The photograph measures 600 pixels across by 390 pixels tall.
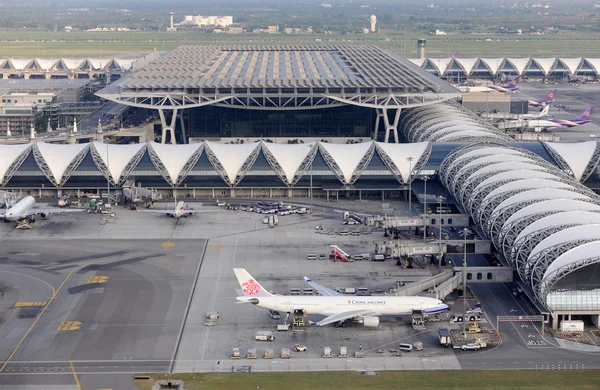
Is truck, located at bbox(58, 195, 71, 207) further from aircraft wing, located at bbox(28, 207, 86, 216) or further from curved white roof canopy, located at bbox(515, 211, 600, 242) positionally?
curved white roof canopy, located at bbox(515, 211, 600, 242)

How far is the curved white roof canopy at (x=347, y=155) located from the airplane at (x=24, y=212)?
A: 111ft

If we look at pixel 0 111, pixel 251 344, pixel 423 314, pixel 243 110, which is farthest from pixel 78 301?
pixel 0 111

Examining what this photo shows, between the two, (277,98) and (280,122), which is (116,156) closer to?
(277,98)

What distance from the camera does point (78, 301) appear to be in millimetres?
91188

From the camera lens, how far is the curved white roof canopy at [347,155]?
5182 inches

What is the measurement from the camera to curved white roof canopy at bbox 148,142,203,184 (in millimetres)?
131375

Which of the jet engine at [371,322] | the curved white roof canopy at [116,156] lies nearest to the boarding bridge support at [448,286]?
the jet engine at [371,322]

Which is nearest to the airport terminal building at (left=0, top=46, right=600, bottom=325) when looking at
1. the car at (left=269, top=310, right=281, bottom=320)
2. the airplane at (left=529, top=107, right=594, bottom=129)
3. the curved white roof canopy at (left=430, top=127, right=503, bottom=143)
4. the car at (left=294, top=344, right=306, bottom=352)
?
the curved white roof canopy at (left=430, top=127, right=503, bottom=143)

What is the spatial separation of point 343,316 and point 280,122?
8663cm

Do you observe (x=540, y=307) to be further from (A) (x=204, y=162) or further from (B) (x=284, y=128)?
(B) (x=284, y=128)

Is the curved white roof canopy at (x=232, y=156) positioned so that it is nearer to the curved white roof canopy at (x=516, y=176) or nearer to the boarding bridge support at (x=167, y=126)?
the boarding bridge support at (x=167, y=126)

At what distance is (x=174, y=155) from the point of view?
436ft

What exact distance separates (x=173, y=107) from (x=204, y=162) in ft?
87.5

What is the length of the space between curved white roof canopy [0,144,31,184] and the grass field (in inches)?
2597
